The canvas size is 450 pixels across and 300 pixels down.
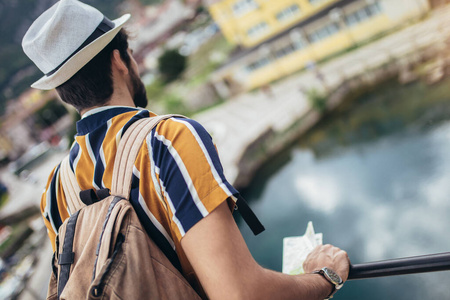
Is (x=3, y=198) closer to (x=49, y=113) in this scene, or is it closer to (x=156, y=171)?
(x=49, y=113)

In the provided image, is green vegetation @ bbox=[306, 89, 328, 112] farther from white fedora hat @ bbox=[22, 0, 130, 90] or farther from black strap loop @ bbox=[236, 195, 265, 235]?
black strap loop @ bbox=[236, 195, 265, 235]

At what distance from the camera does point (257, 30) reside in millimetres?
20516

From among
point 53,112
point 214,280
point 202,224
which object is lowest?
point 53,112

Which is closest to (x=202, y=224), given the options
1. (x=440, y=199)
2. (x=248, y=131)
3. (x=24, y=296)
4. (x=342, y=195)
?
(x=440, y=199)

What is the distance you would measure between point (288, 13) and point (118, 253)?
20.6 m

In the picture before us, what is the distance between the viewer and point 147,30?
4675 cm

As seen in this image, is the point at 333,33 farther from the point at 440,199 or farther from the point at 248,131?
the point at 440,199

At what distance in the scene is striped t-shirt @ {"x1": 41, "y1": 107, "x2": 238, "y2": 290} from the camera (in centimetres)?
71

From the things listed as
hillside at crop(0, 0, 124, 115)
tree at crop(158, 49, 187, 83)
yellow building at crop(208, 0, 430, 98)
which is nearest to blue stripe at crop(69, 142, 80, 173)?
yellow building at crop(208, 0, 430, 98)

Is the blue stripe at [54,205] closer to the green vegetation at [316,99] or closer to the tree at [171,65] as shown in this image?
the green vegetation at [316,99]

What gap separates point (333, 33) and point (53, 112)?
3011 cm

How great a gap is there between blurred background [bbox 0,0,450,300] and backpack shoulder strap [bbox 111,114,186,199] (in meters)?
5.73

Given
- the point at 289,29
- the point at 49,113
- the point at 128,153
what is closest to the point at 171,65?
the point at 289,29

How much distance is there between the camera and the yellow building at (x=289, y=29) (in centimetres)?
1608
